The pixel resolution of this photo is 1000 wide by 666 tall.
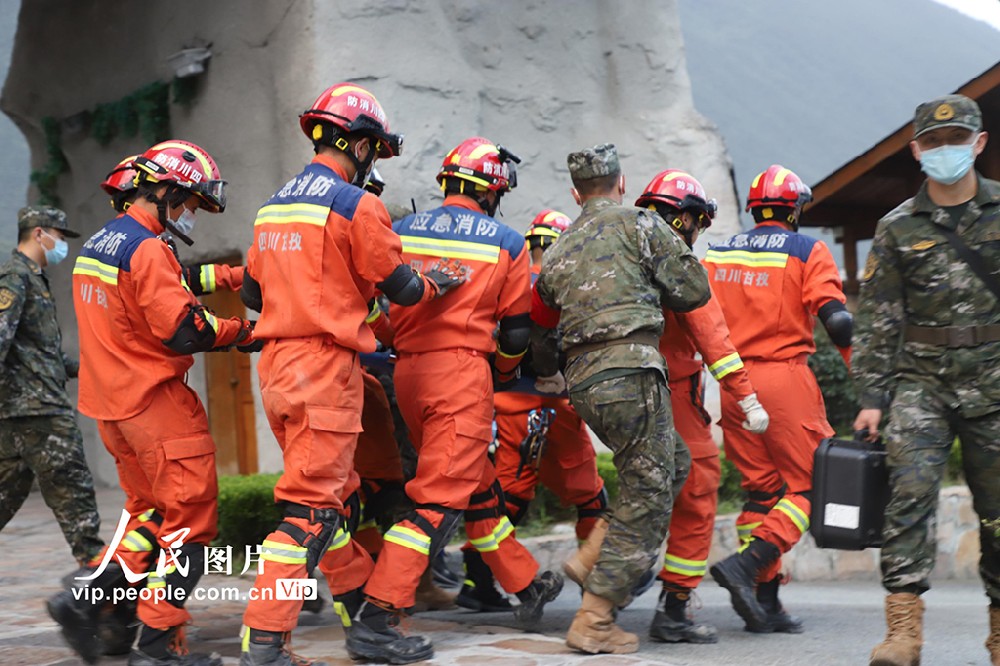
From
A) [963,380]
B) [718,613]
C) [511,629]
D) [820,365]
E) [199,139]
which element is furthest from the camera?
[820,365]

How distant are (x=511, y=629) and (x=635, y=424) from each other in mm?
1384

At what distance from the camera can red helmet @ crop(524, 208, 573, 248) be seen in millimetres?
7609

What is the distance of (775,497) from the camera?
6.66 meters

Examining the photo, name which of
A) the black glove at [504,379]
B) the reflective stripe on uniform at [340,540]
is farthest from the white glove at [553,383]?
the reflective stripe on uniform at [340,540]

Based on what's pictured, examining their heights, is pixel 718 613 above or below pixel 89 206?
below

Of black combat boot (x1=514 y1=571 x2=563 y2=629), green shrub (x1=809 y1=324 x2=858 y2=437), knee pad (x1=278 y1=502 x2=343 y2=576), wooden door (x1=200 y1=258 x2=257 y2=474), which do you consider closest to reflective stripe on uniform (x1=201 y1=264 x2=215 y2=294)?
knee pad (x1=278 y1=502 x2=343 y2=576)

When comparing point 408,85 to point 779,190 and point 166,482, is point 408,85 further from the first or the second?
point 166,482

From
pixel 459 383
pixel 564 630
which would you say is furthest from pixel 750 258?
pixel 564 630

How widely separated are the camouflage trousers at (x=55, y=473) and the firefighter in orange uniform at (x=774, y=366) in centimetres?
345

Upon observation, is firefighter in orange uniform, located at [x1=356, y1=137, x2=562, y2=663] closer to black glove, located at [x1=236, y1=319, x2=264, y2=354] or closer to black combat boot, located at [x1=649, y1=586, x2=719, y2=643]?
black combat boot, located at [x1=649, y1=586, x2=719, y2=643]

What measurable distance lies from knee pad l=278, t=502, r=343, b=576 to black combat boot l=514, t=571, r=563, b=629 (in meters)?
1.45

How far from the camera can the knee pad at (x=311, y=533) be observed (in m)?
4.87

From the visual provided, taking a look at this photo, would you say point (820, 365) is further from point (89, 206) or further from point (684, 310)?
point (89, 206)

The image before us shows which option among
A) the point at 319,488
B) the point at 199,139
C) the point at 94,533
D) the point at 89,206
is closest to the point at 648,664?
the point at 319,488
